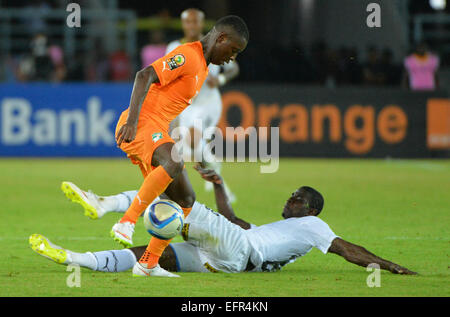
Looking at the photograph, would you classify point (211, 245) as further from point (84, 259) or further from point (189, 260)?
point (84, 259)

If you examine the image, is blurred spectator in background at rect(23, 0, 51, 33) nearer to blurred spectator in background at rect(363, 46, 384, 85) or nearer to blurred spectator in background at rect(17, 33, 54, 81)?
blurred spectator in background at rect(17, 33, 54, 81)

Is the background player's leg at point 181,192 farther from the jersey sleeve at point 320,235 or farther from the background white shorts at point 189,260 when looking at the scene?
the jersey sleeve at point 320,235

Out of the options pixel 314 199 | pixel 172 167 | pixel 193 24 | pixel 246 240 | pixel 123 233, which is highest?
pixel 193 24

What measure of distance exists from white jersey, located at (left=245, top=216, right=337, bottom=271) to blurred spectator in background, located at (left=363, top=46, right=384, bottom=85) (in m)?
12.6

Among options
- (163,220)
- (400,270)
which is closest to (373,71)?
(400,270)

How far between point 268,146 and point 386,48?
4472 mm

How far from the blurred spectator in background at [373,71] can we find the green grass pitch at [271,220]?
5.90ft

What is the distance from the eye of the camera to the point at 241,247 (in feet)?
20.1

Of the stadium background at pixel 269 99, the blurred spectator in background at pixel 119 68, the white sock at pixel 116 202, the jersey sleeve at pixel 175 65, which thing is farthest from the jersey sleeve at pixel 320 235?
the blurred spectator in background at pixel 119 68

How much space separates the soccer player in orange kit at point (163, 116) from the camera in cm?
608

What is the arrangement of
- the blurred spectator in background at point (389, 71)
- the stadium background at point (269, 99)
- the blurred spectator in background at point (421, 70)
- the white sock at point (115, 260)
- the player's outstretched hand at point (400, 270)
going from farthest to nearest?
the blurred spectator in background at point (389, 71) → the blurred spectator in background at point (421, 70) → the stadium background at point (269, 99) → the white sock at point (115, 260) → the player's outstretched hand at point (400, 270)

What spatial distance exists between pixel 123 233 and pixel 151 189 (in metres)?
0.47
